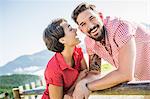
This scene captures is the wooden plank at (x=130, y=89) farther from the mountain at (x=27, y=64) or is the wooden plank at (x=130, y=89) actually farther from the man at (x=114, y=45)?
the mountain at (x=27, y=64)

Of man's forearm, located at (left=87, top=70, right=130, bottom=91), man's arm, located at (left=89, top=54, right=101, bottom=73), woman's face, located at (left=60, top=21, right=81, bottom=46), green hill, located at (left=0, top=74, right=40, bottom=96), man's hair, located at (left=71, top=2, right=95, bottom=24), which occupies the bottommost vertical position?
green hill, located at (left=0, top=74, right=40, bottom=96)

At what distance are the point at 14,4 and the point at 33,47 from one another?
179cm

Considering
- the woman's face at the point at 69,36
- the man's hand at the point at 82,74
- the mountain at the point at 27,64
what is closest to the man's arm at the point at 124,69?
the man's hand at the point at 82,74

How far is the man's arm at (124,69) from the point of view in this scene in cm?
221

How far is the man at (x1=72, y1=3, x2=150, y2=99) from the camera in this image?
2.23 meters

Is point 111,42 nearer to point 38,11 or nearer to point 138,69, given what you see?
point 138,69

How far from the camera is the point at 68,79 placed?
2635 mm

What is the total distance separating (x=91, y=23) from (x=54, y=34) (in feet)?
1.23

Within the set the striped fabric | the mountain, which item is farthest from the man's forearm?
the mountain

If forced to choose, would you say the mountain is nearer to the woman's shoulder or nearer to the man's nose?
the woman's shoulder

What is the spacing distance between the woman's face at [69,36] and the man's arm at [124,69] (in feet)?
1.67

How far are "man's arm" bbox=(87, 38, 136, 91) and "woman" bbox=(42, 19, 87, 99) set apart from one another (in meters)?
0.38

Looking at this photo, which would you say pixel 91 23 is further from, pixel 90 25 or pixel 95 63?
pixel 95 63

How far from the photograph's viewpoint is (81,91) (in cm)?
238
